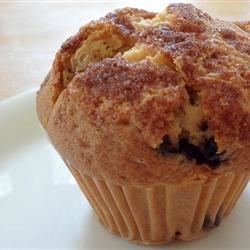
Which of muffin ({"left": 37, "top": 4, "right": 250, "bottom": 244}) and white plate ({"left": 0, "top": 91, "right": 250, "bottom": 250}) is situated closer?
muffin ({"left": 37, "top": 4, "right": 250, "bottom": 244})

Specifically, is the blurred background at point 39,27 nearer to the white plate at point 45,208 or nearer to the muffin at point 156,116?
the white plate at point 45,208

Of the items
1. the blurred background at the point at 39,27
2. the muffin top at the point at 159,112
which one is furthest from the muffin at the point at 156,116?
the blurred background at the point at 39,27

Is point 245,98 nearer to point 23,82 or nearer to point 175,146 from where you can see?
point 175,146

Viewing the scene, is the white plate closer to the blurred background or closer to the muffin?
the muffin

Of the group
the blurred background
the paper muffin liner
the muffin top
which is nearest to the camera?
the muffin top

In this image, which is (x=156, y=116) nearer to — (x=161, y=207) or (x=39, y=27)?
(x=161, y=207)

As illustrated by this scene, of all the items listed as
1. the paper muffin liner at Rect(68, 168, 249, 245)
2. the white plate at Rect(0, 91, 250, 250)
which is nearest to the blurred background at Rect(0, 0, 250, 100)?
the white plate at Rect(0, 91, 250, 250)
